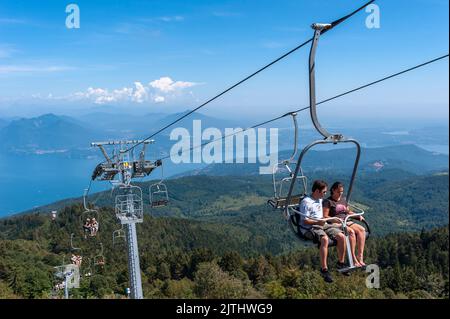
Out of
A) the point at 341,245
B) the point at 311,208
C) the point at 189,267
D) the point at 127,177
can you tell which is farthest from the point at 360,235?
the point at 189,267

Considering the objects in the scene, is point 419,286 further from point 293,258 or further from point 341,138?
point 341,138

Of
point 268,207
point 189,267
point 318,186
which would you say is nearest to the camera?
point 318,186

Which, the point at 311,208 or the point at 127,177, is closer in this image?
the point at 311,208

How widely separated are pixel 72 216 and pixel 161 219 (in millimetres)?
23442

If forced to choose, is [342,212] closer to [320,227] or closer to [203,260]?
[320,227]

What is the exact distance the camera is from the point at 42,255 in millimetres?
51250

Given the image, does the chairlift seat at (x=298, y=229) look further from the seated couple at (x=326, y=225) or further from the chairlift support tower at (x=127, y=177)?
the chairlift support tower at (x=127, y=177)

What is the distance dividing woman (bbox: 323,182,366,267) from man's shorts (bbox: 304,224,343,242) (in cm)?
16

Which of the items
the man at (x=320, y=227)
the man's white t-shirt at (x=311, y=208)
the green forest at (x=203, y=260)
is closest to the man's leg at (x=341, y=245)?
the man at (x=320, y=227)

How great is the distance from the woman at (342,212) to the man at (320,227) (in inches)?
5.2

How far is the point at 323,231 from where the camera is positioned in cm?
636

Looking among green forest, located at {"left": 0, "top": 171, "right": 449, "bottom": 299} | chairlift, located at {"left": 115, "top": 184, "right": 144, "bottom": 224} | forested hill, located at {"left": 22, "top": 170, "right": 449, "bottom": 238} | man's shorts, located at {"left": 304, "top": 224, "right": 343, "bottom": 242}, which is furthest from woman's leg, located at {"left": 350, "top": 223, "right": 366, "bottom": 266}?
forested hill, located at {"left": 22, "top": 170, "right": 449, "bottom": 238}

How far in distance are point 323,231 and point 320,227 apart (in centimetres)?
7

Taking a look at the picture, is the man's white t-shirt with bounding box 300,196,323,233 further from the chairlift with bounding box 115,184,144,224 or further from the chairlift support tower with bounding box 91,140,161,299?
the chairlift with bounding box 115,184,144,224
